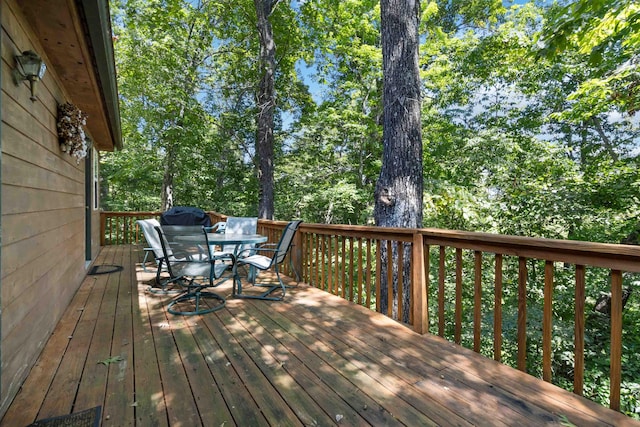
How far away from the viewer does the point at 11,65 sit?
→ 189 centimetres

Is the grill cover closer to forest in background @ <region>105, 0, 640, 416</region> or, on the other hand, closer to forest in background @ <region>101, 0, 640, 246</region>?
forest in background @ <region>101, 0, 640, 246</region>

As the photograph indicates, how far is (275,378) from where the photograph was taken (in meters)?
1.94

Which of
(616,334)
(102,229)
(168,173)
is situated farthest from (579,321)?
(168,173)

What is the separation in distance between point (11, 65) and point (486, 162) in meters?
8.47

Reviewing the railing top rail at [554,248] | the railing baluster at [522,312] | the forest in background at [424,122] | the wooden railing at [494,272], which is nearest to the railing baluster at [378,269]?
the wooden railing at [494,272]

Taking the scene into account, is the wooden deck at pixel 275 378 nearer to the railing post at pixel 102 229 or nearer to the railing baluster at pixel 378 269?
the railing baluster at pixel 378 269

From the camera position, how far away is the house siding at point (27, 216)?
5.81ft

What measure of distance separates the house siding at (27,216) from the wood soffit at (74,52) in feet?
0.27

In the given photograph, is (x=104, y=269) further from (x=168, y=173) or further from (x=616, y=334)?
(x=616, y=334)

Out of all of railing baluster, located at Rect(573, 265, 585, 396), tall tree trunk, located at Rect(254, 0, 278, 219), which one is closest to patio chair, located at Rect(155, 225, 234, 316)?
railing baluster, located at Rect(573, 265, 585, 396)

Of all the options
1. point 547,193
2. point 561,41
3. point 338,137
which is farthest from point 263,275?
point 338,137

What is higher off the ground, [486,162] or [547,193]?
[486,162]

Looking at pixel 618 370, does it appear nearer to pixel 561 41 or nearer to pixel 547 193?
pixel 561 41

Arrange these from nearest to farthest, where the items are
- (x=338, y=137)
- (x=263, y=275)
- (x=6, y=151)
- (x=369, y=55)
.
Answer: (x=6, y=151) → (x=263, y=275) → (x=369, y=55) → (x=338, y=137)
